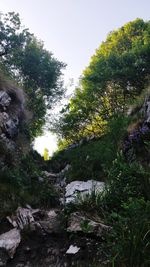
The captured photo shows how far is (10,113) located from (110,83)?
8971 mm

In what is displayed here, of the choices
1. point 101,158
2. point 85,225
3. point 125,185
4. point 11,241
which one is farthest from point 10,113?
point 85,225

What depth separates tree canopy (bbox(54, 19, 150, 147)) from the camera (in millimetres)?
17547

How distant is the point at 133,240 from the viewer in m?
3.61

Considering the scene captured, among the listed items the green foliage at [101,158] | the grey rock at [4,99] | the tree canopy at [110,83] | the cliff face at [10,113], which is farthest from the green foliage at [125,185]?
the tree canopy at [110,83]

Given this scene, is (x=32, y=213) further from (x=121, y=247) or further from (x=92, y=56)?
(x=92, y=56)

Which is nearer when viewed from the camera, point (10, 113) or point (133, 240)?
point (133, 240)

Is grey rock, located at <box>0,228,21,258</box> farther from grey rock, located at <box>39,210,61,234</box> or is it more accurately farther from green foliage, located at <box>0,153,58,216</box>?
green foliage, located at <box>0,153,58,216</box>

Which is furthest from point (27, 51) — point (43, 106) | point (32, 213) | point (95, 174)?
point (32, 213)

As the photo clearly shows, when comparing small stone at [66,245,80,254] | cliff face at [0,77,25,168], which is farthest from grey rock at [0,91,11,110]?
small stone at [66,245,80,254]

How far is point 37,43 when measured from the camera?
83.7ft

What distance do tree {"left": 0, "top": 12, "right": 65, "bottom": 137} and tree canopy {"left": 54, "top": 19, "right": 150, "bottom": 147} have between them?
2.44 m

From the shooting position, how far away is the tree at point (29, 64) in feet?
72.9

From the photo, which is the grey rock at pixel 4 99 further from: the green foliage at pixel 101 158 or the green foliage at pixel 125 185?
the green foliage at pixel 125 185

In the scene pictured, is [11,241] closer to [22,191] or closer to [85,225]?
[85,225]
